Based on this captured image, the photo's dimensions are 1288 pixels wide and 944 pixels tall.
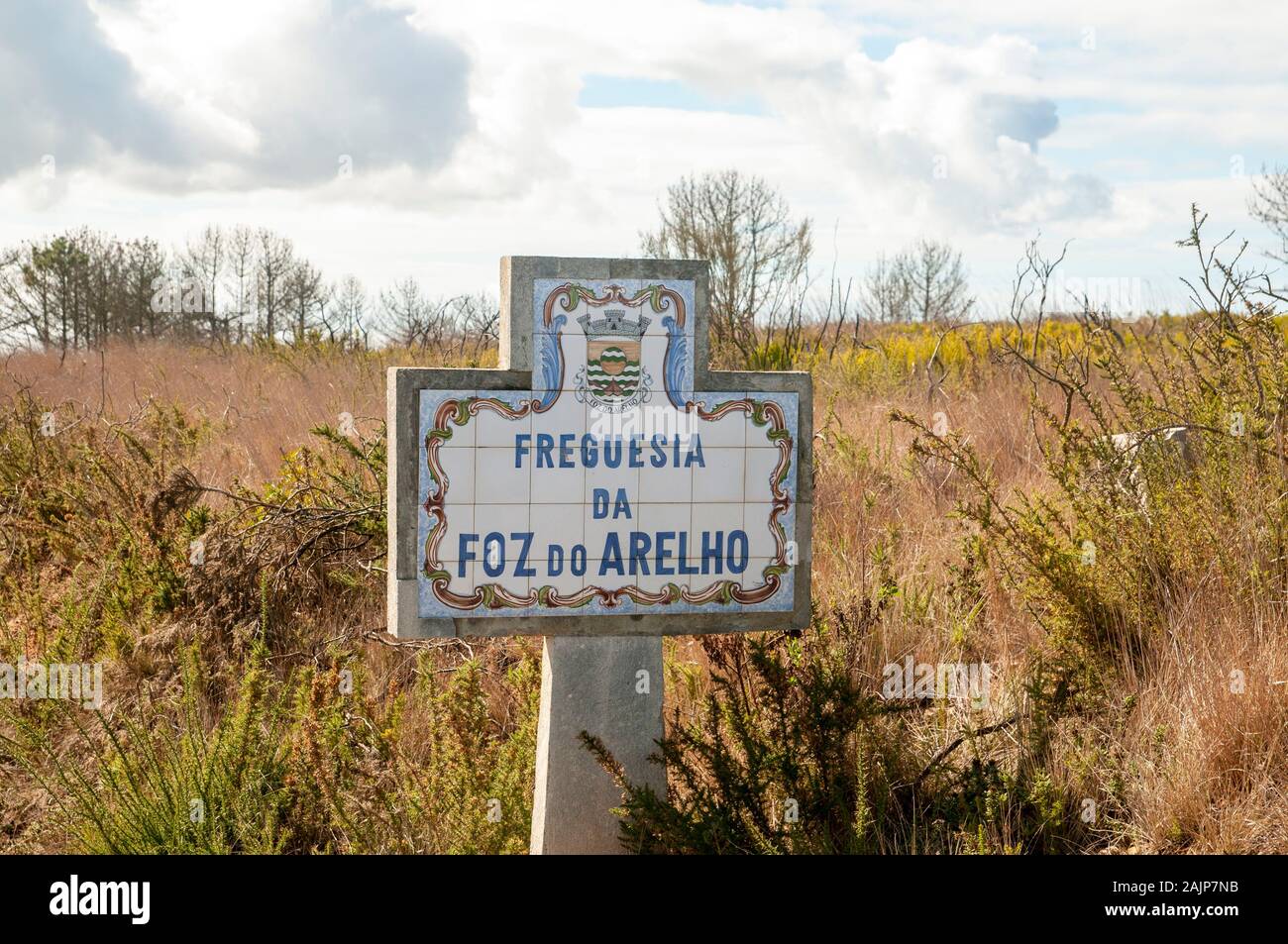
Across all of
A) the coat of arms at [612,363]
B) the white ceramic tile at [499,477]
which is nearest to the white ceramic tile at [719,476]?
the coat of arms at [612,363]

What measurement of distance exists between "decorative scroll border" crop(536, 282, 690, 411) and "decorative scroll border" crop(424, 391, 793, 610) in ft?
0.23

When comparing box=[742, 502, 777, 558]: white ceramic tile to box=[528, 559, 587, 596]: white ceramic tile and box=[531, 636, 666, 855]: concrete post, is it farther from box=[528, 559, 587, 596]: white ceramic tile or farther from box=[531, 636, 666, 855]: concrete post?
box=[528, 559, 587, 596]: white ceramic tile

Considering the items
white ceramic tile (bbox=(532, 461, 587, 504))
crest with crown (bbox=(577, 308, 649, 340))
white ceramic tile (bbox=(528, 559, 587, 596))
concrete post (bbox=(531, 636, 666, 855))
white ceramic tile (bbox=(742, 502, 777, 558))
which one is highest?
crest with crown (bbox=(577, 308, 649, 340))

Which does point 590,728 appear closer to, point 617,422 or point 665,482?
point 665,482

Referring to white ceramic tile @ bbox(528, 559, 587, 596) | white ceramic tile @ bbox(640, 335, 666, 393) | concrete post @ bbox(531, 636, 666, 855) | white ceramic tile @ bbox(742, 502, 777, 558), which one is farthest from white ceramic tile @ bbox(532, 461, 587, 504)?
white ceramic tile @ bbox(742, 502, 777, 558)

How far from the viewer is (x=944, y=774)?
3.78 m

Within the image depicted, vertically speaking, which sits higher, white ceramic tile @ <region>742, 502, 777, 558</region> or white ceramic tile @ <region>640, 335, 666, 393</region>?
white ceramic tile @ <region>640, 335, 666, 393</region>

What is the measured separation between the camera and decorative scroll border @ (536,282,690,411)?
3.38 m

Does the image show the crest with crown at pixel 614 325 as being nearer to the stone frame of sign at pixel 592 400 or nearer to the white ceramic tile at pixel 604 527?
the stone frame of sign at pixel 592 400

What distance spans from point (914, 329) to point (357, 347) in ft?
37.7

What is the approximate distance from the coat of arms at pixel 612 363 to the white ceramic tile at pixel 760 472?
43 cm

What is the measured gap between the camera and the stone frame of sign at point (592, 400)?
11.0ft

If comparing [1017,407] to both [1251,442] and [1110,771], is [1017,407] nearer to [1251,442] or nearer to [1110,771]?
[1251,442]
